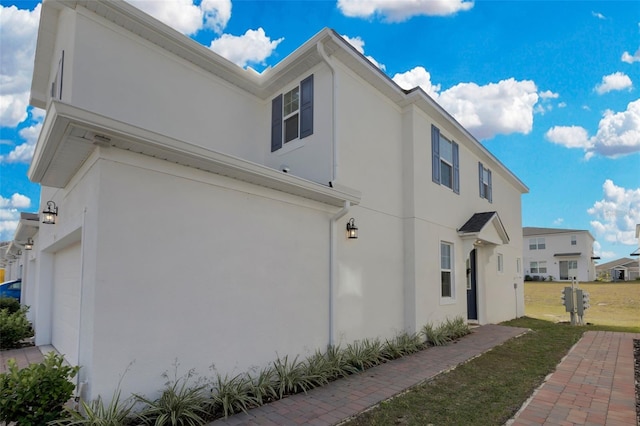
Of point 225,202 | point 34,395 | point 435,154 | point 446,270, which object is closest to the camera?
point 34,395

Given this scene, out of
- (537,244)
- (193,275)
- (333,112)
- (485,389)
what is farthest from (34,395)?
(537,244)

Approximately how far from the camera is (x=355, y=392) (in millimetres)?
5414

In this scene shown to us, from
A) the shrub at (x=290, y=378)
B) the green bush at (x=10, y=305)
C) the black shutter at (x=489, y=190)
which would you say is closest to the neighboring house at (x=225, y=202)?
the shrub at (x=290, y=378)

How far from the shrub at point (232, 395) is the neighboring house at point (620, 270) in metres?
51.1

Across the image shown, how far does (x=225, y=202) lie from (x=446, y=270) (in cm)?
729

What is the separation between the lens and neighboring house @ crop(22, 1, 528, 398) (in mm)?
4184

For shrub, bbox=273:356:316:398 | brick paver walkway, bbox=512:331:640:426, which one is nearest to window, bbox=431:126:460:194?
brick paver walkway, bbox=512:331:640:426

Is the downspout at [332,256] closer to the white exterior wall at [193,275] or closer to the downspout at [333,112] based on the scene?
the white exterior wall at [193,275]

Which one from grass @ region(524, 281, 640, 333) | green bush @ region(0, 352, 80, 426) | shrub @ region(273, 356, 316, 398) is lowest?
grass @ region(524, 281, 640, 333)

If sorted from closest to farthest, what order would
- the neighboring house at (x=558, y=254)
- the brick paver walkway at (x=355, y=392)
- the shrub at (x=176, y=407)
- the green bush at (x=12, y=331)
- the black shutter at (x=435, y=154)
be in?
the shrub at (x=176, y=407)
the brick paver walkway at (x=355, y=392)
the green bush at (x=12, y=331)
the black shutter at (x=435, y=154)
the neighboring house at (x=558, y=254)

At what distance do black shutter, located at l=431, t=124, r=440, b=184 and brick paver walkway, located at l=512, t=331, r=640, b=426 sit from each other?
16.9ft

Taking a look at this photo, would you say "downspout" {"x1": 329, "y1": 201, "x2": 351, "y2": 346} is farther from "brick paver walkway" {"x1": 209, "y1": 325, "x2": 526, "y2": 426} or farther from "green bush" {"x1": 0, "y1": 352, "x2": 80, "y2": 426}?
"green bush" {"x1": 0, "y1": 352, "x2": 80, "y2": 426}

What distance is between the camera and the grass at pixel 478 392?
4.49 meters

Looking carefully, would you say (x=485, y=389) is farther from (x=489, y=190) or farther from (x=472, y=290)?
(x=489, y=190)
